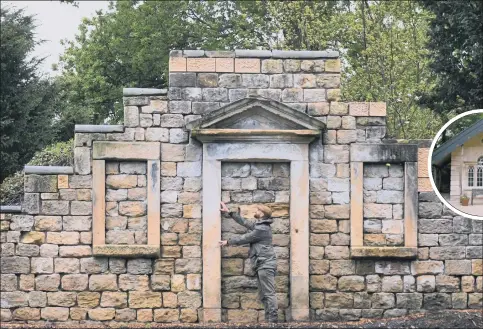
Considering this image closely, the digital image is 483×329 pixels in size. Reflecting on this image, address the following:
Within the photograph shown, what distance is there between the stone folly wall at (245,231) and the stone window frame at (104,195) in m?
0.93

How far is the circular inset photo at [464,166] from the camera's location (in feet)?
30.8

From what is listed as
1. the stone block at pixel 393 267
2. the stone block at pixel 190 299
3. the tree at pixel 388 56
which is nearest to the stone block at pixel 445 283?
the stone block at pixel 393 267

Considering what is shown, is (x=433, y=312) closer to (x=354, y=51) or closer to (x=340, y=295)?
(x=340, y=295)

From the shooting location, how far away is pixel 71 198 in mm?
13148

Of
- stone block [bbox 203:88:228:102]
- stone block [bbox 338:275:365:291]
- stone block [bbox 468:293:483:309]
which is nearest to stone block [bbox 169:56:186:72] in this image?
stone block [bbox 203:88:228:102]

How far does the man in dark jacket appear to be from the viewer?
42.0ft

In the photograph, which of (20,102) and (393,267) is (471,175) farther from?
(20,102)

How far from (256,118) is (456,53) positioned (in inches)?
407

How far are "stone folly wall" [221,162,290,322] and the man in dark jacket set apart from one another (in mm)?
329

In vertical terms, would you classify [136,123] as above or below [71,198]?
above

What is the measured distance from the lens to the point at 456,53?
22156 millimetres

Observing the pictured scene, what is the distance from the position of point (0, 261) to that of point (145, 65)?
19.3 metres

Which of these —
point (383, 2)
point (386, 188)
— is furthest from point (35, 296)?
point (383, 2)

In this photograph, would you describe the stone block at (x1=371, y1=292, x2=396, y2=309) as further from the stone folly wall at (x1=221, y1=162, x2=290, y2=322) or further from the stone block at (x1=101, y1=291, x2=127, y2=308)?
the stone block at (x1=101, y1=291, x2=127, y2=308)
